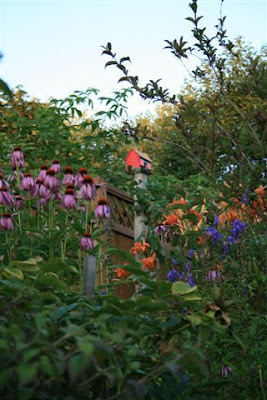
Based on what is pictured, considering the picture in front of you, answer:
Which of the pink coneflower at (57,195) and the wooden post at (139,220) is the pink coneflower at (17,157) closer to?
the pink coneflower at (57,195)

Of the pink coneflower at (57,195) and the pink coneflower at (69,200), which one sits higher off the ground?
the pink coneflower at (57,195)

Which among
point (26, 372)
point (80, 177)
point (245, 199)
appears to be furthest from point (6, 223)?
point (26, 372)

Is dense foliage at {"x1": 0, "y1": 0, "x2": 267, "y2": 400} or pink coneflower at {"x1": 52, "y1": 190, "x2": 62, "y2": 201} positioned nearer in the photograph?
dense foliage at {"x1": 0, "y1": 0, "x2": 267, "y2": 400}

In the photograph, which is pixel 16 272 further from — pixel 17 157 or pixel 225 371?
pixel 17 157

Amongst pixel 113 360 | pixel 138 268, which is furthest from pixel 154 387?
pixel 113 360

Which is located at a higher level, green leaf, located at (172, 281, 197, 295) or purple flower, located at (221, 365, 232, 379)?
green leaf, located at (172, 281, 197, 295)

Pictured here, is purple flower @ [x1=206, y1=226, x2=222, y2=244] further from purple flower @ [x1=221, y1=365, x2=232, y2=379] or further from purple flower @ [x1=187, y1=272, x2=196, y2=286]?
purple flower @ [x1=221, y1=365, x2=232, y2=379]

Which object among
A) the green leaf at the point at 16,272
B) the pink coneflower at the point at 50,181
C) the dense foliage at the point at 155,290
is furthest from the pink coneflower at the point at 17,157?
Answer: the green leaf at the point at 16,272

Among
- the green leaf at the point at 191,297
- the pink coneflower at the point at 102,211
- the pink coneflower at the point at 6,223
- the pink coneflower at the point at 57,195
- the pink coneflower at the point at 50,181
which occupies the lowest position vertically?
the green leaf at the point at 191,297

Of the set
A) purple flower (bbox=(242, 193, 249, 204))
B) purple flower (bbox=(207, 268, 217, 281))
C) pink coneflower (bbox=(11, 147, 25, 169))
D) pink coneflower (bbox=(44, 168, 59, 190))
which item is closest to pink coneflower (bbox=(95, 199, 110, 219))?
pink coneflower (bbox=(44, 168, 59, 190))

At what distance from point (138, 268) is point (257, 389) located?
83 cm

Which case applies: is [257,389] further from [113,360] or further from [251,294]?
[113,360]

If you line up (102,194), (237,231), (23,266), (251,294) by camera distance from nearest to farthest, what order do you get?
(23,266)
(251,294)
(237,231)
(102,194)

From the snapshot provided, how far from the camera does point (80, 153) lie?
8.05 m
